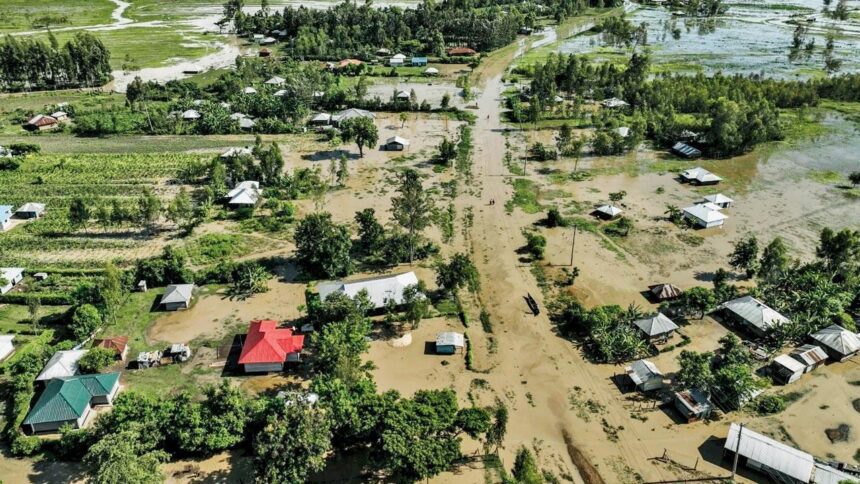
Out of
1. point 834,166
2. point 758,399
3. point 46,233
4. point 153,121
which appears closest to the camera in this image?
point 758,399

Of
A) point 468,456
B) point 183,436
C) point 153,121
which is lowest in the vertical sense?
point 468,456

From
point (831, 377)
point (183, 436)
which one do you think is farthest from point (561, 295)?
point (183, 436)

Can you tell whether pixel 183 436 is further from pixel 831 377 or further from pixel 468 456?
pixel 831 377

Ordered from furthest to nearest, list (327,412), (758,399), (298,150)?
1. (298,150)
2. (758,399)
3. (327,412)

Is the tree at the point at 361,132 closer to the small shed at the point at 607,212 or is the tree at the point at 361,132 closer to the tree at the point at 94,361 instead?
the small shed at the point at 607,212

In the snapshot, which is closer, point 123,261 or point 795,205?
point 123,261

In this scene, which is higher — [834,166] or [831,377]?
[834,166]

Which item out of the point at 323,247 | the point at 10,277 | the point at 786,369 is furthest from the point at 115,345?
the point at 786,369

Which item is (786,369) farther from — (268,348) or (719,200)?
(268,348)

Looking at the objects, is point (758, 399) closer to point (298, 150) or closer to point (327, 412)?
point (327, 412)
